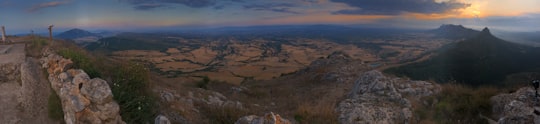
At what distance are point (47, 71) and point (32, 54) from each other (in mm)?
5586

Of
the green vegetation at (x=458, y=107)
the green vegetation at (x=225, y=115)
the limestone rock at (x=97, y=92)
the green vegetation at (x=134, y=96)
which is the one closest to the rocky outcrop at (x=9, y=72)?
the green vegetation at (x=134, y=96)

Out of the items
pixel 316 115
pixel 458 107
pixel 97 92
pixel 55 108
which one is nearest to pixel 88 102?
pixel 97 92

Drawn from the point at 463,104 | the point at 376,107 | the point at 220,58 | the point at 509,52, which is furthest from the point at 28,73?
the point at 220,58

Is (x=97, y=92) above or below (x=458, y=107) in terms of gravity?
above

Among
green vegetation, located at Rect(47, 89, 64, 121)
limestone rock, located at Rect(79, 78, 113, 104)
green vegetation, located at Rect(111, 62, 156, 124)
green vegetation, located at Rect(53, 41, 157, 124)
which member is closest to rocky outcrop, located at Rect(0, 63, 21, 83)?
green vegetation, located at Rect(53, 41, 157, 124)

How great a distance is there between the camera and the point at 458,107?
11562mm

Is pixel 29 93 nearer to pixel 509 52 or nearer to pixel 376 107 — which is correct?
pixel 376 107

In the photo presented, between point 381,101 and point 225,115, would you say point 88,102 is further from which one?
point 381,101

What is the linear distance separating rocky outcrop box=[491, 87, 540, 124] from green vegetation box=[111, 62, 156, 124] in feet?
29.7

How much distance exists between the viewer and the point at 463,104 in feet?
38.2

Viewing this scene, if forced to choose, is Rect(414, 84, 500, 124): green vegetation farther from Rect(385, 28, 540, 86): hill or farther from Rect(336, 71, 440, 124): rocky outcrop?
Rect(385, 28, 540, 86): hill

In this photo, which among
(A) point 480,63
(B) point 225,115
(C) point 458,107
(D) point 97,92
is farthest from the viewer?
(A) point 480,63

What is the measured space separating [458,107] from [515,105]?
183 cm

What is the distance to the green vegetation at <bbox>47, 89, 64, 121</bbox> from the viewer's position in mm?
9781
